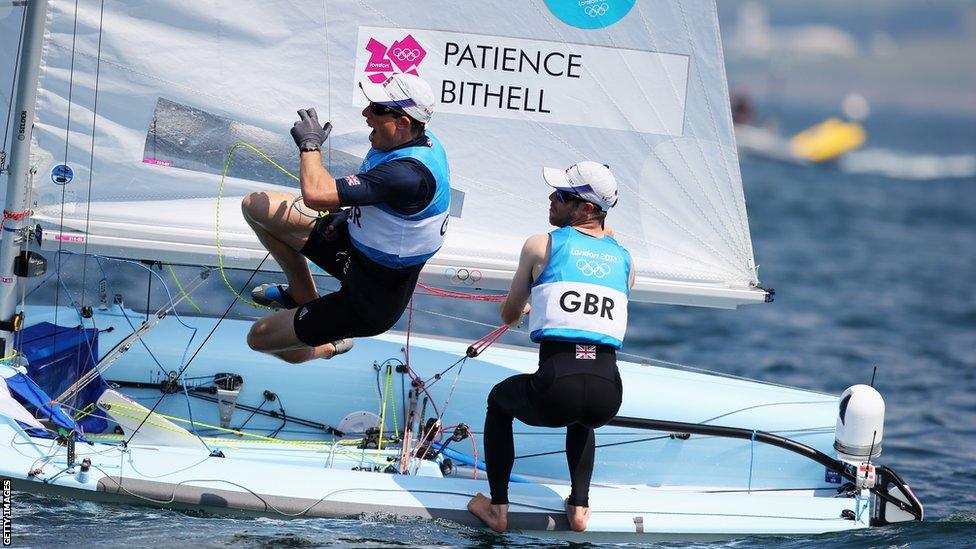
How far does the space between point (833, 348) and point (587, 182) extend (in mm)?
7470

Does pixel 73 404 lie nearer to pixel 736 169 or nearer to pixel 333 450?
pixel 333 450

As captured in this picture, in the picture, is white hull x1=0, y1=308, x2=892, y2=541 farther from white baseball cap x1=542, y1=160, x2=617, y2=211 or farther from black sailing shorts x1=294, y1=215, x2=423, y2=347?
white baseball cap x1=542, y1=160, x2=617, y2=211

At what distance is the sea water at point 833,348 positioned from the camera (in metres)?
4.75

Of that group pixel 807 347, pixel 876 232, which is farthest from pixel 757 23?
pixel 807 347

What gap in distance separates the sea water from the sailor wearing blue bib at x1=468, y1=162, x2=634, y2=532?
53 cm

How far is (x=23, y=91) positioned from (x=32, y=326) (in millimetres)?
1227

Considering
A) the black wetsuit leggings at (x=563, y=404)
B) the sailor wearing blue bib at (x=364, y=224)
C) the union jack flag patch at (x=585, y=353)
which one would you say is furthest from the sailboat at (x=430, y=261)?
the union jack flag patch at (x=585, y=353)

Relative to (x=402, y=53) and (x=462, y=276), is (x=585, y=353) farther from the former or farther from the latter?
(x=402, y=53)

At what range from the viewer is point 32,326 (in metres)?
6.02

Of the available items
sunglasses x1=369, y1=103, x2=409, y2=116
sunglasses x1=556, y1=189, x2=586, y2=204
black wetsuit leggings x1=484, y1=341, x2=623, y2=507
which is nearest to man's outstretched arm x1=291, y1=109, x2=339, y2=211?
sunglasses x1=369, y1=103, x2=409, y2=116

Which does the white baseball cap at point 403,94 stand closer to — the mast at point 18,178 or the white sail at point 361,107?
the white sail at point 361,107

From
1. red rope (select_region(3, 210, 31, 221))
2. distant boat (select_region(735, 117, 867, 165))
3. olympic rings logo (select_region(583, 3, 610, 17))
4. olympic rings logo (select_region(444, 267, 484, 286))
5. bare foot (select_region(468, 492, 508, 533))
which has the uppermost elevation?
distant boat (select_region(735, 117, 867, 165))

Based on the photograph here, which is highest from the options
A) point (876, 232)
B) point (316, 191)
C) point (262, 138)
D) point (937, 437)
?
point (876, 232)

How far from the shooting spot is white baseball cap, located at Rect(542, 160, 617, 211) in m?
4.73
